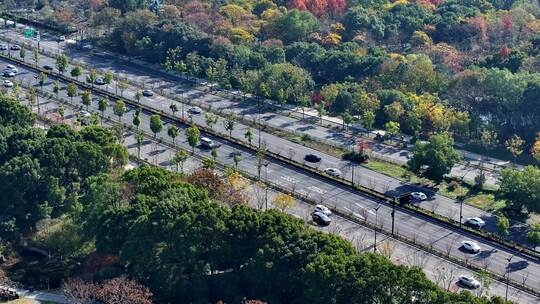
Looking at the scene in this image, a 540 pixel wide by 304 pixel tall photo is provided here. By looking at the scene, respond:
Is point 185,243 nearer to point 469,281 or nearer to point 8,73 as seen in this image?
point 469,281

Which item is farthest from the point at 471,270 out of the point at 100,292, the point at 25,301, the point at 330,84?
the point at 330,84

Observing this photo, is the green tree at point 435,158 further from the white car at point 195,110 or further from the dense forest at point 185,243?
the white car at point 195,110

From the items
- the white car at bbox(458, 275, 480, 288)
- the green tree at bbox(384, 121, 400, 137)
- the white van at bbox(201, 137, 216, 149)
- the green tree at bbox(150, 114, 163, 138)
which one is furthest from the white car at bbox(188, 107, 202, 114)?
the white car at bbox(458, 275, 480, 288)

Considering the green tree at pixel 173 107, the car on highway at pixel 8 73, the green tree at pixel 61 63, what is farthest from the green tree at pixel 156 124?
the car on highway at pixel 8 73

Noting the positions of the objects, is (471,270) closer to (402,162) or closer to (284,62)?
(402,162)

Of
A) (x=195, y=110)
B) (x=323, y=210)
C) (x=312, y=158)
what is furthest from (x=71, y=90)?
(x=323, y=210)

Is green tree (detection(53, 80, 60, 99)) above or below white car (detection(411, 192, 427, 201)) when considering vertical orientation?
above

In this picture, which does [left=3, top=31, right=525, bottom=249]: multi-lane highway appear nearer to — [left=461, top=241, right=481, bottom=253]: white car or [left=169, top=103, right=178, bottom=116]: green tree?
[left=169, top=103, right=178, bottom=116]: green tree
